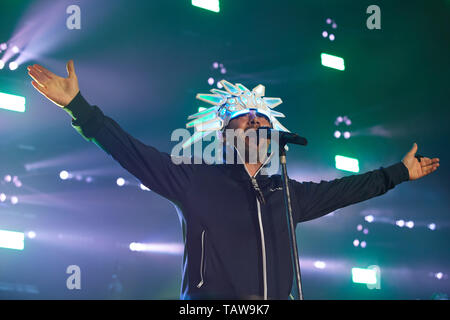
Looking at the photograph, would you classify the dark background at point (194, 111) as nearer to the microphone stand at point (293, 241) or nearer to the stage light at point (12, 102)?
the stage light at point (12, 102)

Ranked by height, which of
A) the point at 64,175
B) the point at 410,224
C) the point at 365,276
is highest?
the point at 64,175

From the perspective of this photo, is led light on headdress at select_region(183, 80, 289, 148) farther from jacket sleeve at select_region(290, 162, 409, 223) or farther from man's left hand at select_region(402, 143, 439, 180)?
man's left hand at select_region(402, 143, 439, 180)

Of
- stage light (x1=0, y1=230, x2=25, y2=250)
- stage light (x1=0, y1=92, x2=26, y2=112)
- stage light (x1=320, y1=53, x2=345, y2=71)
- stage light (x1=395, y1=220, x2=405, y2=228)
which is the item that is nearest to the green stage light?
stage light (x1=395, y1=220, x2=405, y2=228)

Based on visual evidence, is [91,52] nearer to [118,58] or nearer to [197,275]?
[118,58]

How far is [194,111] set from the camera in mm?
5094

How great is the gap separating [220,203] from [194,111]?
2870 millimetres

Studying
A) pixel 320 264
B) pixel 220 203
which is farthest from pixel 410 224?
pixel 220 203

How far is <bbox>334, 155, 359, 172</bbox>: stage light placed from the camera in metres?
5.91

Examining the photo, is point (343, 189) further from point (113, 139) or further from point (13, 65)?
point (13, 65)

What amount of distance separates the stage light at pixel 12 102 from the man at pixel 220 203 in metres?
2.49

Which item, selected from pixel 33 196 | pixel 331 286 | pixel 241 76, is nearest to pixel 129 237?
pixel 33 196

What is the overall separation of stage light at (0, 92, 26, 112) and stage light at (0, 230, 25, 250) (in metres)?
1.05

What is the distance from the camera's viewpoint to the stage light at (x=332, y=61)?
5.85m

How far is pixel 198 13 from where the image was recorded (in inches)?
202
